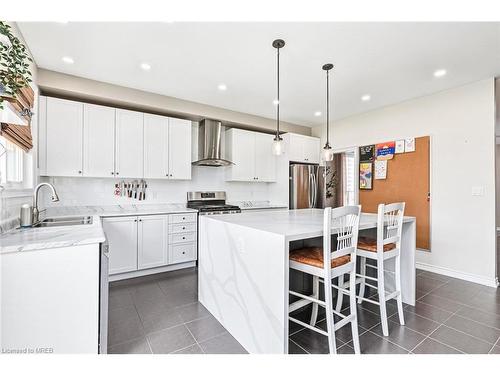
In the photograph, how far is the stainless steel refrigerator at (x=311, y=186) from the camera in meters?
4.71

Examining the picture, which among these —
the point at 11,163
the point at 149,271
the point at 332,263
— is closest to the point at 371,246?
the point at 332,263

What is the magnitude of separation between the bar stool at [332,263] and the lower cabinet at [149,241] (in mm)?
2105

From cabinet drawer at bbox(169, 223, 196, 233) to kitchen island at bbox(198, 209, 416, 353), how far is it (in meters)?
1.17

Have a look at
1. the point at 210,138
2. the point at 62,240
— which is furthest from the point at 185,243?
the point at 62,240

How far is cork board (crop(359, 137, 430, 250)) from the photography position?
139 inches

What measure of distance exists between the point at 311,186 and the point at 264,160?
1.06 meters

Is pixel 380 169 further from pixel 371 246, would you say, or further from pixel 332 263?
pixel 332 263

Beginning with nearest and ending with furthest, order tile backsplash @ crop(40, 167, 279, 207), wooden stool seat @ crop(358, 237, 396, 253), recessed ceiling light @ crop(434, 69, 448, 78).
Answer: wooden stool seat @ crop(358, 237, 396, 253), recessed ceiling light @ crop(434, 69, 448, 78), tile backsplash @ crop(40, 167, 279, 207)

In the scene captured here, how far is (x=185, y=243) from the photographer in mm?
3561

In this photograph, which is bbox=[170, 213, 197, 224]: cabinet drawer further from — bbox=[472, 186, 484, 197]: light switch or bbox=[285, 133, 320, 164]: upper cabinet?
bbox=[472, 186, 484, 197]: light switch

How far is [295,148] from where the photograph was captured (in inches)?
189

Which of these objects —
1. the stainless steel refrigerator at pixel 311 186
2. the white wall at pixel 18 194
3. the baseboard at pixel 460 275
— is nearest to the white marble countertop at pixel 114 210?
the white wall at pixel 18 194

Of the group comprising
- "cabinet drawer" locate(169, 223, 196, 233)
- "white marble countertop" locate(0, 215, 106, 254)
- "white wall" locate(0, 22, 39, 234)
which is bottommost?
"cabinet drawer" locate(169, 223, 196, 233)

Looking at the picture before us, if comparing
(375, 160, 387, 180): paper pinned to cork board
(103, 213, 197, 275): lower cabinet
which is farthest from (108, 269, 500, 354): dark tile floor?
(375, 160, 387, 180): paper pinned to cork board
